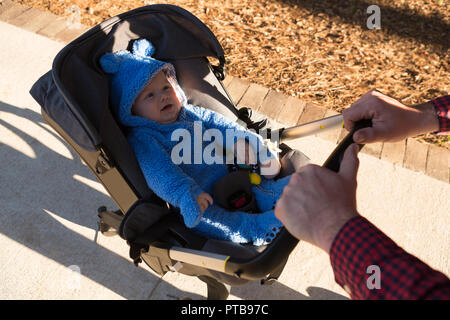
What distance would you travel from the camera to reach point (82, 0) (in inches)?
177

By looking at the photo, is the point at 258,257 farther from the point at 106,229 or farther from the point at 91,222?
the point at 91,222

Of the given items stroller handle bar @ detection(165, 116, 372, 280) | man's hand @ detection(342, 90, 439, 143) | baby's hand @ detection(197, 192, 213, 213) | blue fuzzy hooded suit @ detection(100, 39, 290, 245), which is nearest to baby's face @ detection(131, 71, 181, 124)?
blue fuzzy hooded suit @ detection(100, 39, 290, 245)

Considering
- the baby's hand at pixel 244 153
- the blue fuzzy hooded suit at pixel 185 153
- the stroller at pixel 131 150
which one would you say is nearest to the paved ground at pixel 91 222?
the stroller at pixel 131 150

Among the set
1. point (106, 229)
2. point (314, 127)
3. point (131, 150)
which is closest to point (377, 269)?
point (314, 127)

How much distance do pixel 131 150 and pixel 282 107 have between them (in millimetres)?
1868

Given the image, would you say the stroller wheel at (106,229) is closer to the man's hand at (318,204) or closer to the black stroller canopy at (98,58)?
the black stroller canopy at (98,58)

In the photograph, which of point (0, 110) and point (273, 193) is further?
point (0, 110)

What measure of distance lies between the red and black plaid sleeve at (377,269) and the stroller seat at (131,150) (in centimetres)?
23

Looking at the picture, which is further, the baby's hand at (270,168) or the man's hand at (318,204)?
the baby's hand at (270,168)

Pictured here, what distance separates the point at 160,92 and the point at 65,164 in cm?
A: 137

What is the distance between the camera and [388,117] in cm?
179

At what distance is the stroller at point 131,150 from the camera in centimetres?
170
